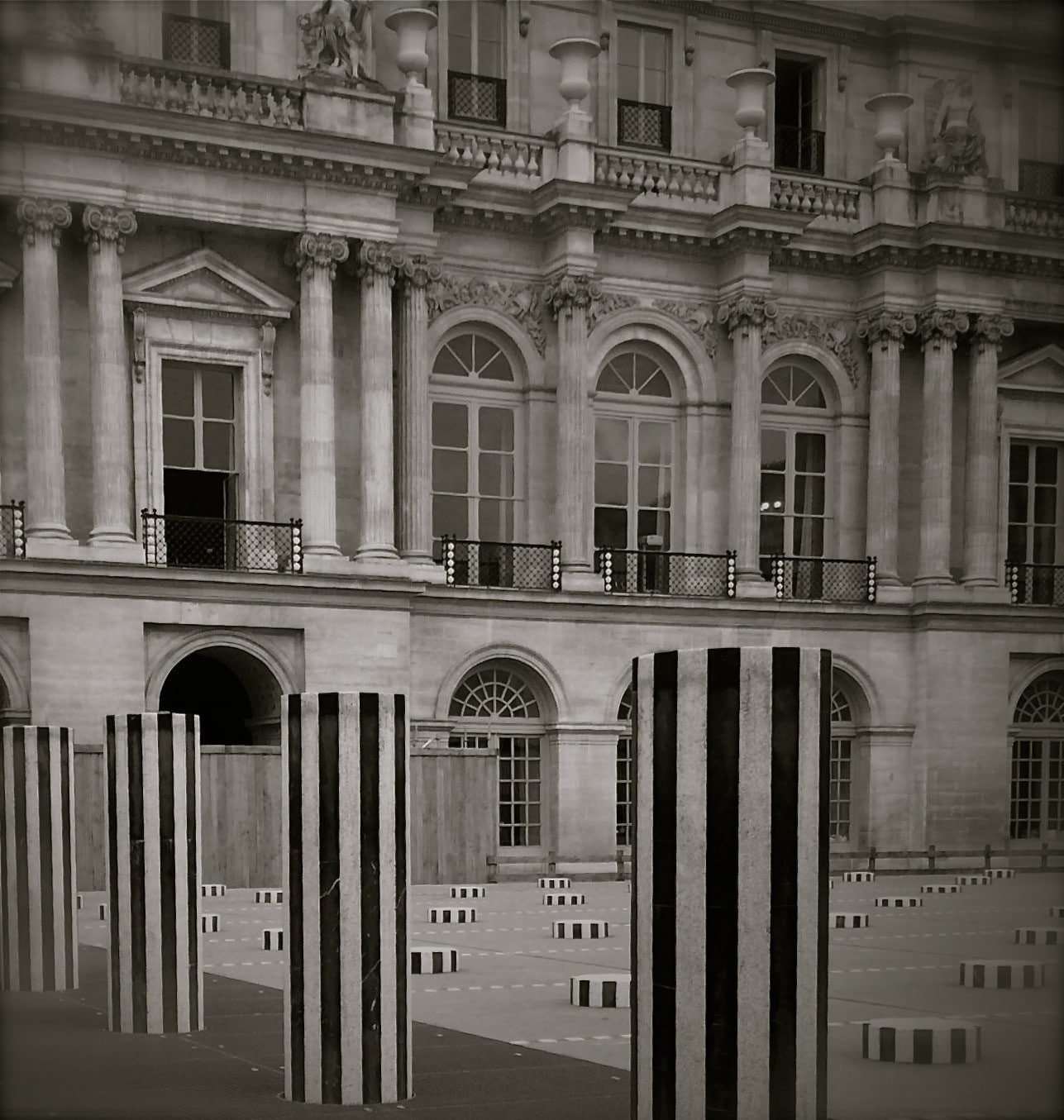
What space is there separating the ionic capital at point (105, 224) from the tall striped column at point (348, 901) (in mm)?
23577

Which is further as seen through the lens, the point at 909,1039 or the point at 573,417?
the point at 573,417

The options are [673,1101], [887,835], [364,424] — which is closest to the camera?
[673,1101]

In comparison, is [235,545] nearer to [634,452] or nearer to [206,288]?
[206,288]

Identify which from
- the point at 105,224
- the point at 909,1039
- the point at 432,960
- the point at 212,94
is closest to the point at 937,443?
the point at 212,94

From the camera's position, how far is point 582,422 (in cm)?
3384

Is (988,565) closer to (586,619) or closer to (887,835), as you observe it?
(887,835)

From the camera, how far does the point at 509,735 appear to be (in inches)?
1309

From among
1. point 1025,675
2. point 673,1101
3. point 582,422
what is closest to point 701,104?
point 582,422

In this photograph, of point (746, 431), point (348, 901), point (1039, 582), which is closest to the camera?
point (348, 901)

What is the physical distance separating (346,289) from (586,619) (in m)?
7.73

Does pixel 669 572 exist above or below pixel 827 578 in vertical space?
above

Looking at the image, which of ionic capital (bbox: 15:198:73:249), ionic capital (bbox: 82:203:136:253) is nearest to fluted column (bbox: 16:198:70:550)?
ionic capital (bbox: 15:198:73:249)

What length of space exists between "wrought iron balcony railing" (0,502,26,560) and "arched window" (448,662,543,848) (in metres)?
8.62

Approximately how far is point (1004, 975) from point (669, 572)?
32539mm
